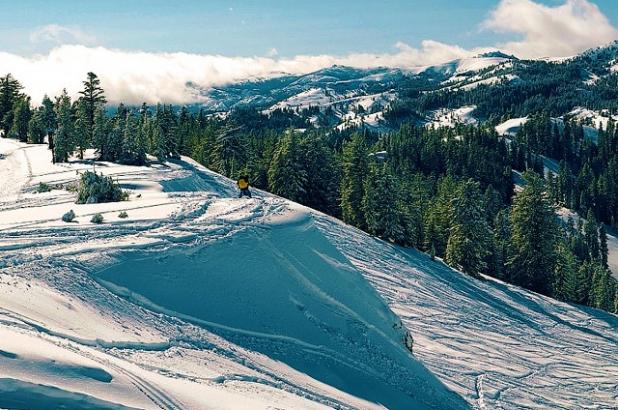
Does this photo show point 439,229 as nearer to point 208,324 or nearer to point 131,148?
point 131,148

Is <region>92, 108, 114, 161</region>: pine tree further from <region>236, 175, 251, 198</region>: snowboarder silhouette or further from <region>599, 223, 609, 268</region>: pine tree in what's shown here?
<region>599, 223, 609, 268</region>: pine tree

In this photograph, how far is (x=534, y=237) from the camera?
48.8 metres

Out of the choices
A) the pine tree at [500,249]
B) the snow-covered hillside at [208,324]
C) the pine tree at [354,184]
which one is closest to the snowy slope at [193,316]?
the snow-covered hillside at [208,324]

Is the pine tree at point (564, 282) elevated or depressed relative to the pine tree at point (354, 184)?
depressed

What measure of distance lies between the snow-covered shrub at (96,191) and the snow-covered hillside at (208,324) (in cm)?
260

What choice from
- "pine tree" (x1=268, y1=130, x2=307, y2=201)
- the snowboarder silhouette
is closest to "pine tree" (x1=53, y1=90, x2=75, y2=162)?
"pine tree" (x1=268, y1=130, x2=307, y2=201)

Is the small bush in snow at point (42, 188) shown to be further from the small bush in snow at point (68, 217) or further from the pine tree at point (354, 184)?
the pine tree at point (354, 184)

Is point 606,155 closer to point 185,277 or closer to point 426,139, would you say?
point 426,139

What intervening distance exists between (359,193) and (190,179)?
19474 millimetres

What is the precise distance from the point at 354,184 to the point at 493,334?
24.8 metres

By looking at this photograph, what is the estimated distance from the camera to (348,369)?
14.0 meters

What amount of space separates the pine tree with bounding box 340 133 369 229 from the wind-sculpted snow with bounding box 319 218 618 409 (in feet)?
27.4

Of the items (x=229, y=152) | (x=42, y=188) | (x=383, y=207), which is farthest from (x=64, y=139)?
(x=383, y=207)

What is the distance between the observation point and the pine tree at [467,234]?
4622cm
